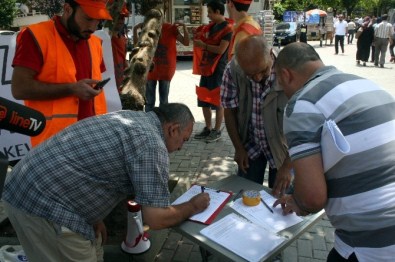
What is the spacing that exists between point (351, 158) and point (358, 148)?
0.05 m

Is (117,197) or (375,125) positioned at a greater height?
(375,125)

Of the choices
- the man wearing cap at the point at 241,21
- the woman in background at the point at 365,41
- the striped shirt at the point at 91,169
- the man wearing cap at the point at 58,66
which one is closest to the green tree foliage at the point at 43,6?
the woman in background at the point at 365,41

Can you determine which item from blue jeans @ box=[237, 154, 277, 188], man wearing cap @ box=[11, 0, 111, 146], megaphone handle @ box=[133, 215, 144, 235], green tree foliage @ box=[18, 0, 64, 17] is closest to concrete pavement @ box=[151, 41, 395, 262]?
megaphone handle @ box=[133, 215, 144, 235]

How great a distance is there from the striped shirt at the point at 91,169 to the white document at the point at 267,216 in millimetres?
576

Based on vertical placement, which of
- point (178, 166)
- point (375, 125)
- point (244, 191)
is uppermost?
point (375, 125)

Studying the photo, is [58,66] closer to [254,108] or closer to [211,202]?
A: [211,202]

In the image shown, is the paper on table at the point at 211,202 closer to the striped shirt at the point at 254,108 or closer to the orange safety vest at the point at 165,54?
the striped shirt at the point at 254,108

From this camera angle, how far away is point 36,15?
2473 cm

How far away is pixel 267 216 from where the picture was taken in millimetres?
2127

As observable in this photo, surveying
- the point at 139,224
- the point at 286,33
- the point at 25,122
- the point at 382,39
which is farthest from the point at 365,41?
the point at 25,122

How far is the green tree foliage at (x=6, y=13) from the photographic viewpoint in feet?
64.0

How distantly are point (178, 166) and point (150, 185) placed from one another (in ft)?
11.1

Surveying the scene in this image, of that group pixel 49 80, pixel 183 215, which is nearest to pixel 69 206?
pixel 183 215

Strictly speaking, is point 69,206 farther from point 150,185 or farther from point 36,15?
point 36,15
